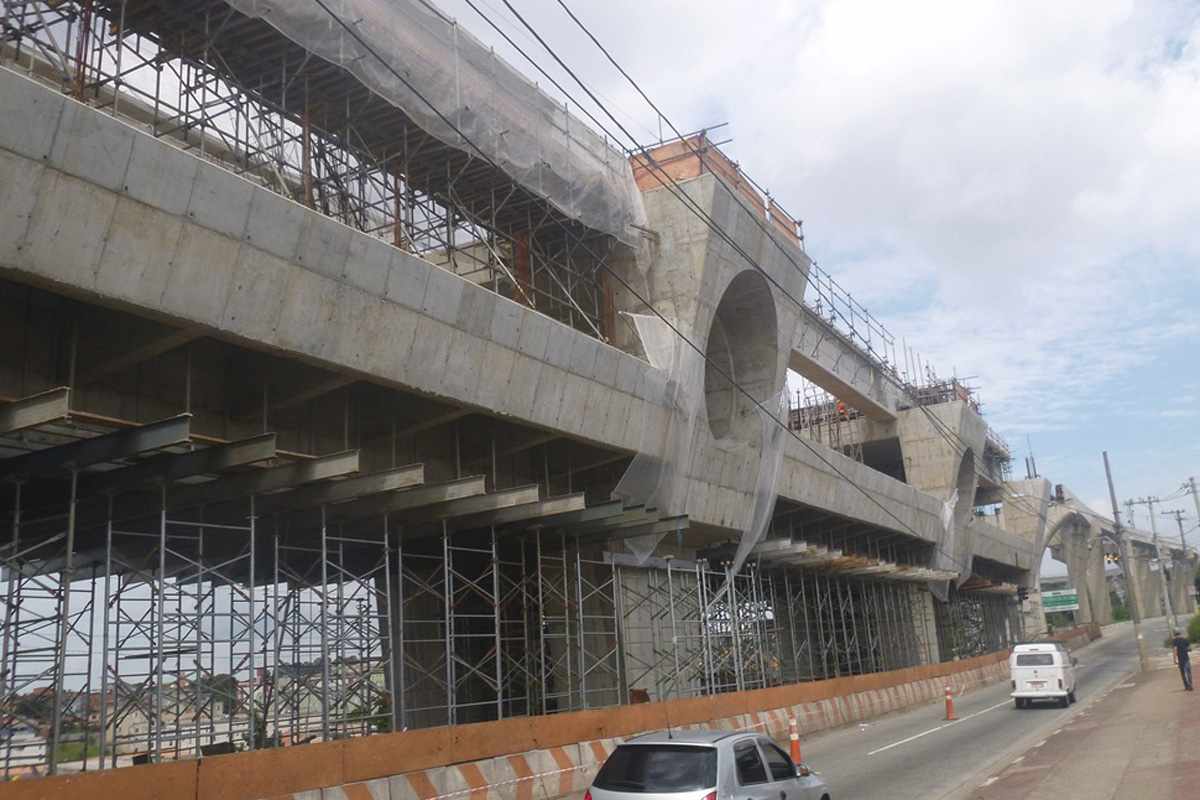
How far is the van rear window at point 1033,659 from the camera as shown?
29152 mm

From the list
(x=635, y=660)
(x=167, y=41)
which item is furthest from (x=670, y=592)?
(x=167, y=41)

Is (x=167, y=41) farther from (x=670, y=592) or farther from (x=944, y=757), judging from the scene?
(x=944, y=757)

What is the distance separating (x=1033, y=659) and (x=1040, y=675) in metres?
0.56

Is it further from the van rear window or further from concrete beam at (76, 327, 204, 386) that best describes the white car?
the van rear window

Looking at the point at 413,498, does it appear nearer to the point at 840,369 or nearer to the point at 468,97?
the point at 468,97

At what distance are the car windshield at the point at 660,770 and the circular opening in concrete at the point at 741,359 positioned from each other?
20.2m

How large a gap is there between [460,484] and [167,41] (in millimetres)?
8543

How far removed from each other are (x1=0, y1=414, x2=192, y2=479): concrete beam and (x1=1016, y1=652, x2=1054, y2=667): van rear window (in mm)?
23955

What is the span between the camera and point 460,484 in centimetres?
1828

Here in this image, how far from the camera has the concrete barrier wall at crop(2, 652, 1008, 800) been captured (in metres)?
10.3

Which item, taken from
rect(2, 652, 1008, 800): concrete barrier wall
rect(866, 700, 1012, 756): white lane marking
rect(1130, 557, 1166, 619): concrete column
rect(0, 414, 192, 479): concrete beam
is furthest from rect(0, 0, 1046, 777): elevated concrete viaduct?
rect(1130, 557, 1166, 619): concrete column

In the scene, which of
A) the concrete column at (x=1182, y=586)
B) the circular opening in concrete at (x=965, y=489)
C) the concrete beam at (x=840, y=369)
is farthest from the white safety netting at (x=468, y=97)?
the concrete column at (x=1182, y=586)

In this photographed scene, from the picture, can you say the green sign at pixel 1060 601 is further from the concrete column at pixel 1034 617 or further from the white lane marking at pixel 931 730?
the white lane marking at pixel 931 730

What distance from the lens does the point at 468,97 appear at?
19.4 metres
